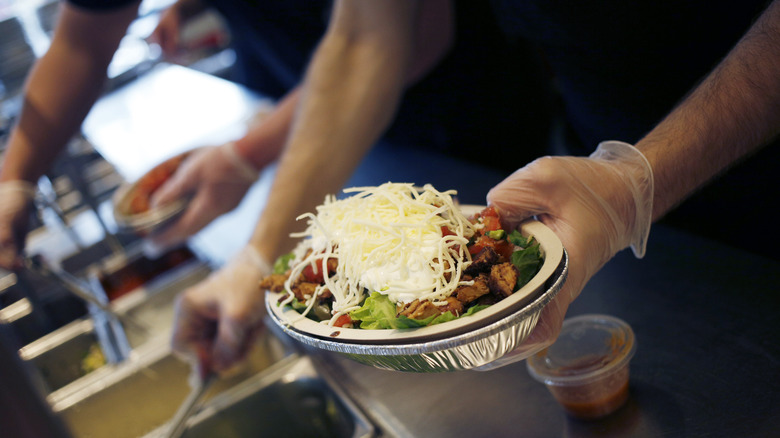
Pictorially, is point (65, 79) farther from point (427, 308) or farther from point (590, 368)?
point (590, 368)

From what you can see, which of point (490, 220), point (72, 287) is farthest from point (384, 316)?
point (72, 287)

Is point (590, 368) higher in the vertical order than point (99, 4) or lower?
lower

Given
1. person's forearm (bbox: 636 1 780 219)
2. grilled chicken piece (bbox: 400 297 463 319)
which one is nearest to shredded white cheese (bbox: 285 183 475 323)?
grilled chicken piece (bbox: 400 297 463 319)

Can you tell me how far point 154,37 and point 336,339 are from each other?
3.20 meters

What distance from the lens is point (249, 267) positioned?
1532mm

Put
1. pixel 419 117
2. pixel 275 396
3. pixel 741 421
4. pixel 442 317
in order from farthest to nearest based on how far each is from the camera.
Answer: pixel 419 117 < pixel 275 396 < pixel 741 421 < pixel 442 317

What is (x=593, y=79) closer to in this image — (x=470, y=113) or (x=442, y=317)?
(x=470, y=113)

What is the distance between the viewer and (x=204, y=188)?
2328 mm

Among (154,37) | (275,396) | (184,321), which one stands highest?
(154,37)

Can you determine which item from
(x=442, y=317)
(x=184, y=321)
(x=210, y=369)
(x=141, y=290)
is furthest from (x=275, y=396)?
(x=141, y=290)

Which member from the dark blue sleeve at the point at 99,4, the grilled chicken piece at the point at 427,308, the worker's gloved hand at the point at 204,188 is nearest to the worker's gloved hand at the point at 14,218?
the worker's gloved hand at the point at 204,188

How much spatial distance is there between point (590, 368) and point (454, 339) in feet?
1.28

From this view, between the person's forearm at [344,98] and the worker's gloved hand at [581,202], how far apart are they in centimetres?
76

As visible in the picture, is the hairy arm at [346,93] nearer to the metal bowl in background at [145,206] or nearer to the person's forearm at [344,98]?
the person's forearm at [344,98]
